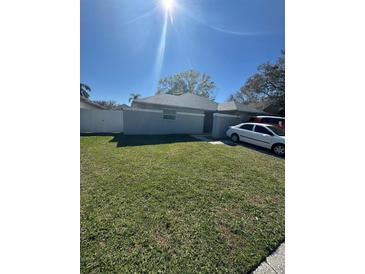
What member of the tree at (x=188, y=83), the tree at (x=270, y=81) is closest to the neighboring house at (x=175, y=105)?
the tree at (x=270, y=81)

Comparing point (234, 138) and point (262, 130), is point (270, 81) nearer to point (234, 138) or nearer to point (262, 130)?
point (234, 138)

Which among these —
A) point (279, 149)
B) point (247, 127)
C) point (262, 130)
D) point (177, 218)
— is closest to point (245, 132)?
point (247, 127)

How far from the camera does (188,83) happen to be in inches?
1256

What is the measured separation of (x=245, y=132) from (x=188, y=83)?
26.1 m

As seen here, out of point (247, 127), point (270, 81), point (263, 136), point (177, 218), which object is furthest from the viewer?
point (270, 81)

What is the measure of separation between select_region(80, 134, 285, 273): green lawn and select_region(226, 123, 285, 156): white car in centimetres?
308

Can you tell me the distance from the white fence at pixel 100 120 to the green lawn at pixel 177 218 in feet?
28.9

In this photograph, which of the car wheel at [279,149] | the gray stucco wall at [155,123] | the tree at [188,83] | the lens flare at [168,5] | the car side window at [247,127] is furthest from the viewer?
the tree at [188,83]

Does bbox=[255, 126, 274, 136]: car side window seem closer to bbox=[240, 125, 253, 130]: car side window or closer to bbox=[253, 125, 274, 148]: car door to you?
bbox=[253, 125, 274, 148]: car door

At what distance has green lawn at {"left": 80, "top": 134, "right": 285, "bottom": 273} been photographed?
64.3 inches

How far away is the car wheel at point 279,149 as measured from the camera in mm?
6792

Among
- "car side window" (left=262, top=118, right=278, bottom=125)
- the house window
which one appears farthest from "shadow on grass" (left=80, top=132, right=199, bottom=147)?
"car side window" (left=262, top=118, right=278, bottom=125)

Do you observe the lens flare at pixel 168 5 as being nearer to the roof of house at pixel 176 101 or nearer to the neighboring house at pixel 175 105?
the neighboring house at pixel 175 105
